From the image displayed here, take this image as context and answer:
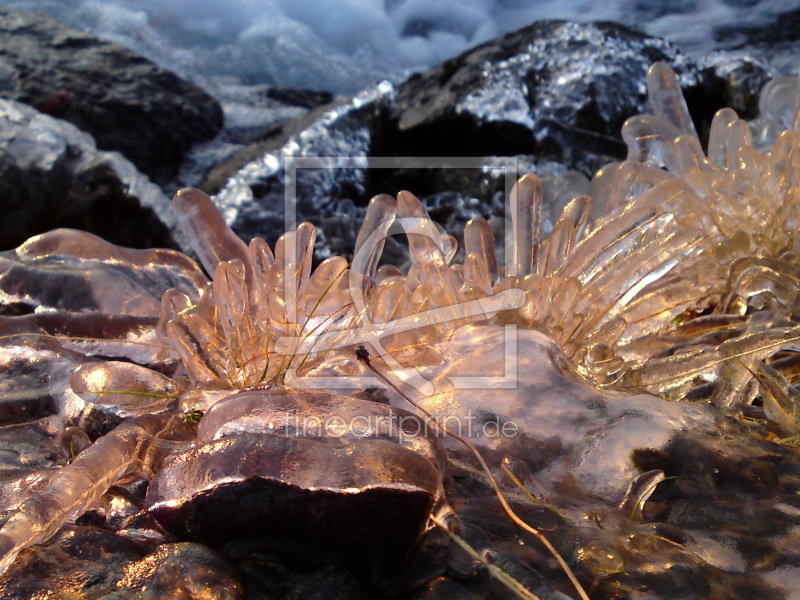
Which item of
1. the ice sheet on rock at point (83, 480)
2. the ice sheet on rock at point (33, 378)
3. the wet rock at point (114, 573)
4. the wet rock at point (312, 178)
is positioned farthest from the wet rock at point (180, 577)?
the wet rock at point (312, 178)

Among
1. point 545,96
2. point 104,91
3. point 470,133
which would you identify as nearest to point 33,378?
point 470,133

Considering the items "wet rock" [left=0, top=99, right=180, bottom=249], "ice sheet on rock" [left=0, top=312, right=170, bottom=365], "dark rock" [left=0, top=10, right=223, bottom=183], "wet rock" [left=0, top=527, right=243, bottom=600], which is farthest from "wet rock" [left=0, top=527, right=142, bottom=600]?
"dark rock" [left=0, top=10, right=223, bottom=183]

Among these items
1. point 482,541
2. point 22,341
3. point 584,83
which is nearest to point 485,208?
point 584,83

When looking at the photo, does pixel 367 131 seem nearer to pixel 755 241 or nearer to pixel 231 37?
pixel 755 241

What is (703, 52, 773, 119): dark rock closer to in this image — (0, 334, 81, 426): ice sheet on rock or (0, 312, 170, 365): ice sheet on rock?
(0, 312, 170, 365): ice sheet on rock

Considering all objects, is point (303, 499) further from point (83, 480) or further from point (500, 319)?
point (500, 319)

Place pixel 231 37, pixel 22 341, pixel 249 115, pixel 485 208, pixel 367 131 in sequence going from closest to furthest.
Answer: pixel 22 341
pixel 485 208
pixel 367 131
pixel 249 115
pixel 231 37
